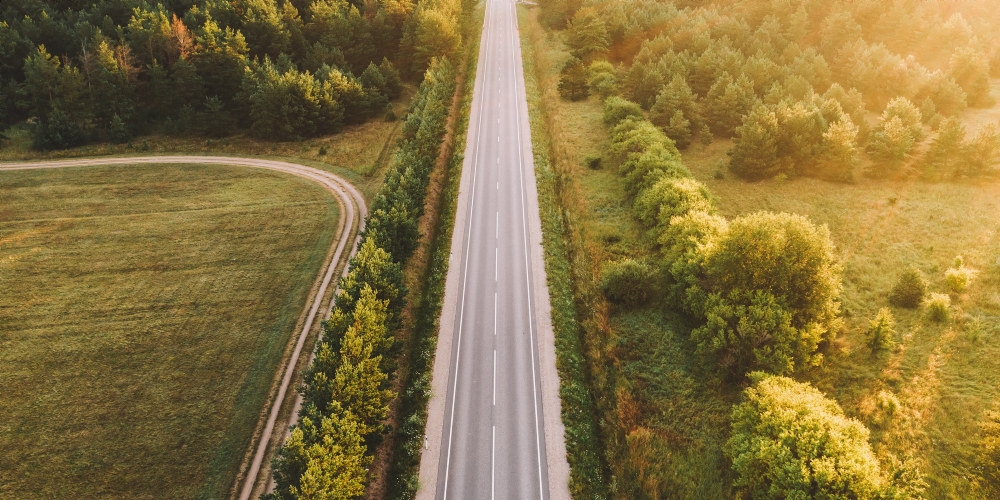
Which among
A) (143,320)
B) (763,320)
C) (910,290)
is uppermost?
(763,320)

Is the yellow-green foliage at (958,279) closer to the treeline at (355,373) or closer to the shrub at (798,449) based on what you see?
the shrub at (798,449)

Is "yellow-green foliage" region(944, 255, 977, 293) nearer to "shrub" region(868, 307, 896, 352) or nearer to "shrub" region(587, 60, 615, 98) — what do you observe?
"shrub" region(868, 307, 896, 352)

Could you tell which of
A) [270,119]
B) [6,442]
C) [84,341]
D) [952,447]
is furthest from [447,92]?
[952,447]

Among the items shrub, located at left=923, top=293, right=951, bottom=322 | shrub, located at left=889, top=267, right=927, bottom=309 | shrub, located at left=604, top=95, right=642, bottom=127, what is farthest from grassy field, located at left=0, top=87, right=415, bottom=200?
shrub, located at left=923, top=293, right=951, bottom=322

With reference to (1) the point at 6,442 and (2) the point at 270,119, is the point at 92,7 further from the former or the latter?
(1) the point at 6,442

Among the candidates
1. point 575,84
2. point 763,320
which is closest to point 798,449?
point 763,320

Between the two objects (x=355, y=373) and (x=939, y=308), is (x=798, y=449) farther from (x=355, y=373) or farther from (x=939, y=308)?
(x=355, y=373)

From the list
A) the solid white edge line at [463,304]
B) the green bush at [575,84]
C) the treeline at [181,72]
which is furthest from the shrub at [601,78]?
the treeline at [181,72]
